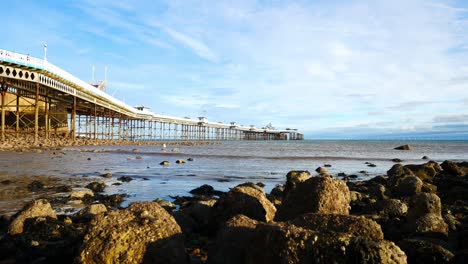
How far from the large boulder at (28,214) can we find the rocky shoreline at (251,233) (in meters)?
0.01

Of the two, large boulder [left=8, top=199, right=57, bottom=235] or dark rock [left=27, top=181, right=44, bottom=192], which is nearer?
large boulder [left=8, top=199, right=57, bottom=235]

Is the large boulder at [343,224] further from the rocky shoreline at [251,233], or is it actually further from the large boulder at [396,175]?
the large boulder at [396,175]

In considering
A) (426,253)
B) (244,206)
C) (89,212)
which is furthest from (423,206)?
(89,212)

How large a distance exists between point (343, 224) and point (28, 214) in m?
5.39

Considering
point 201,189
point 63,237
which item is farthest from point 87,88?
point 63,237

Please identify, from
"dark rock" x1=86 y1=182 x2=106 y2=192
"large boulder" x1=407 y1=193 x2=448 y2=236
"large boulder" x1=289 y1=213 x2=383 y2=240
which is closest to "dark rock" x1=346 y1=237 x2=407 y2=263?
"large boulder" x1=289 y1=213 x2=383 y2=240

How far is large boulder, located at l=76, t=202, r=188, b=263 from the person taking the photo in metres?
3.99

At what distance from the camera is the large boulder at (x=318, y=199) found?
17.4 feet

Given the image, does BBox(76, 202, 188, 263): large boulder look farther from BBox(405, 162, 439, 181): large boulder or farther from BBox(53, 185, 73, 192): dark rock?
BBox(405, 162, 439, 181): large boulder

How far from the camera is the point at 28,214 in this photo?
6488 millimetres

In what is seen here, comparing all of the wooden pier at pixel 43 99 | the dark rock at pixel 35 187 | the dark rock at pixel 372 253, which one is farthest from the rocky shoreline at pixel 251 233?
the wooden pier at pixel 43 99

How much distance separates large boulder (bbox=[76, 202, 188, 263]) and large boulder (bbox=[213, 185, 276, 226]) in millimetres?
1826

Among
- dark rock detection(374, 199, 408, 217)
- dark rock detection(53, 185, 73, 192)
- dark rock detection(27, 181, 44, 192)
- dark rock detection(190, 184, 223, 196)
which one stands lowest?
dark rock detection(190, 184, 223, 196)

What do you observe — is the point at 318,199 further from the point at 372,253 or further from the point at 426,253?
the point at 372,253
